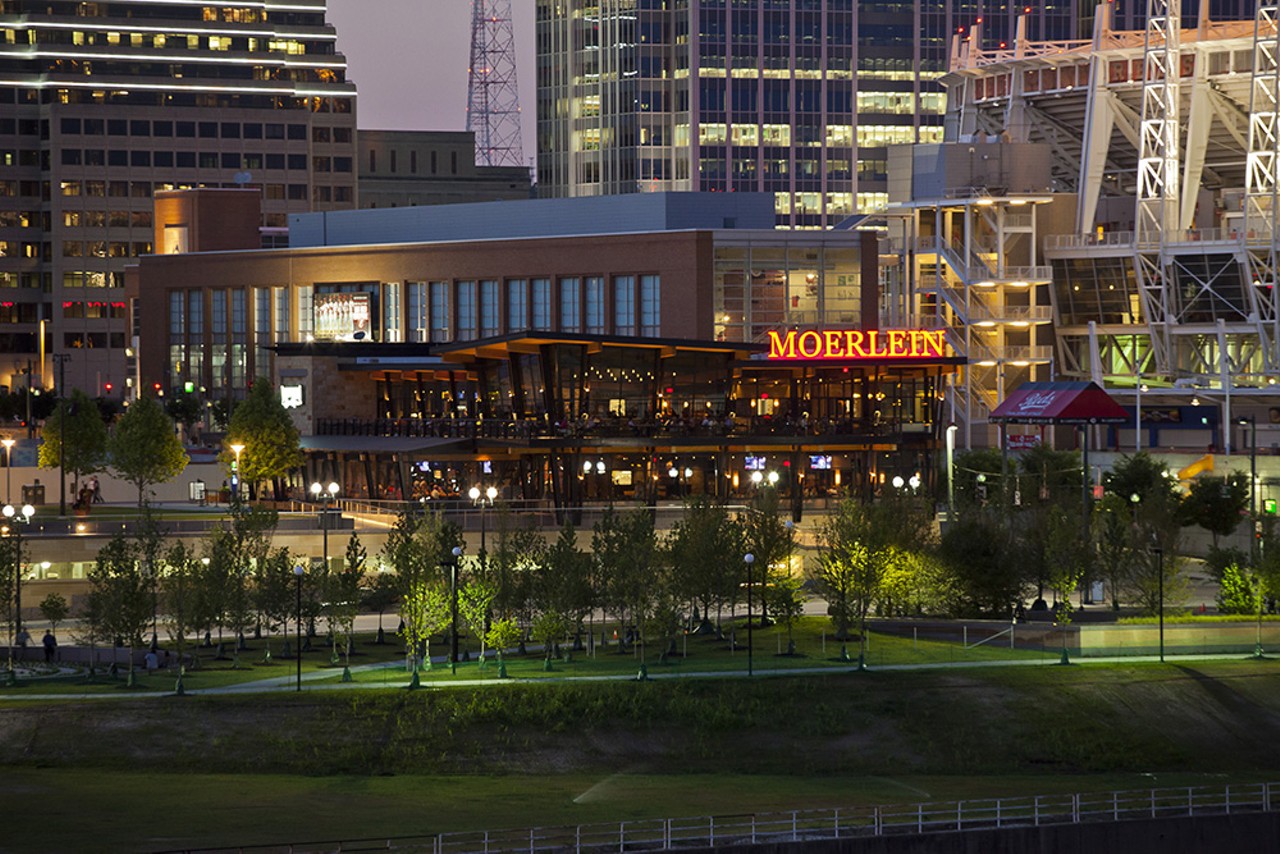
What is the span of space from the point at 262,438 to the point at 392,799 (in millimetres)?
61034

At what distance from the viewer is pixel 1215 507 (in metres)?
110

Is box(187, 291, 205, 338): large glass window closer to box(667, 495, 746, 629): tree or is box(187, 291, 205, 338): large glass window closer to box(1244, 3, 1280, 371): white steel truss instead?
box(1244, 3, 1280, 371): white steel truss

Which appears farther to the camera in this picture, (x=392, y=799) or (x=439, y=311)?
(x=439, y=311)

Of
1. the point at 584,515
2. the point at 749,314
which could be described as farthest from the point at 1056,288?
the point at 584,515

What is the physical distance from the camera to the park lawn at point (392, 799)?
178ft

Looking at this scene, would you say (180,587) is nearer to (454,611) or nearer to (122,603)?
(122,603)

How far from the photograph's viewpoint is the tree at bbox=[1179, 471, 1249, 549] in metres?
110

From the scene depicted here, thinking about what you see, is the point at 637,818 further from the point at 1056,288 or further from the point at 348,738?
the point at 1056,288

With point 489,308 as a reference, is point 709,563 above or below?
below

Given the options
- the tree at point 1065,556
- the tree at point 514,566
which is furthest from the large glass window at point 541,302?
the tree at point 1065,556

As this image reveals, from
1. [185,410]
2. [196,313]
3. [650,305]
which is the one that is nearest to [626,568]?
[650,305]

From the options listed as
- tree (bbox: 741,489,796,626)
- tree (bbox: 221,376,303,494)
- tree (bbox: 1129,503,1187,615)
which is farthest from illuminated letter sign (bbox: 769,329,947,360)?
tree (bbox: 741,489,796,626)

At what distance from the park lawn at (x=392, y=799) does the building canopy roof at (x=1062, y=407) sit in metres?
41.7

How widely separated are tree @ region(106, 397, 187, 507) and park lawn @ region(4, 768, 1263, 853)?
165 ft
